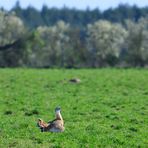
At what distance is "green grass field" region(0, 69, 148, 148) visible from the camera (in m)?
14.9

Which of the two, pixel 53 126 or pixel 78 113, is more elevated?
pixel 53 126

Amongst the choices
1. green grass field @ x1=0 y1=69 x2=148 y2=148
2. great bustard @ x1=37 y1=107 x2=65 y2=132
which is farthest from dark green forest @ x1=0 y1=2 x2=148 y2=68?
great bustard @ x1=37 y1=107 x2=65 y2=132

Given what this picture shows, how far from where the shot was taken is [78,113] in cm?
2083

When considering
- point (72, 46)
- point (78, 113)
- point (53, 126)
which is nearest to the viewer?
point (53, 126)

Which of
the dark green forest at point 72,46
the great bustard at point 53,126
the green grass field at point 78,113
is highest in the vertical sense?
the dark green forest at point 72,46

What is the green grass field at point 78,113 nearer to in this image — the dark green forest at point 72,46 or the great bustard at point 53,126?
the great bustard at point 53,126

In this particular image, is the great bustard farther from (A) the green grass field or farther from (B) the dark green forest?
(B) the dark green forest

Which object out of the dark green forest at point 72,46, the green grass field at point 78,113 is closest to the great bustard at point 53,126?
the green grass field at point 78,113

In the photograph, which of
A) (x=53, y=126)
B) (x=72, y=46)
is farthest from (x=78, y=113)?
(x=72, y=46)

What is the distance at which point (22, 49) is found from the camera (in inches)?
3113

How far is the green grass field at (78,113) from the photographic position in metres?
14.9

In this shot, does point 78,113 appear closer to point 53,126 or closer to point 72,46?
point 53,126

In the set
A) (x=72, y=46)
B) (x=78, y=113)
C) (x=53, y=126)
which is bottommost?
(x=78, y=113)

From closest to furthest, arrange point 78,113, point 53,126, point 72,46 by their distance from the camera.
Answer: point 53,126
point 78,113
point 72,46
